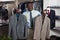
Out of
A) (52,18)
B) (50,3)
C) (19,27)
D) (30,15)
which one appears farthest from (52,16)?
(19,27)

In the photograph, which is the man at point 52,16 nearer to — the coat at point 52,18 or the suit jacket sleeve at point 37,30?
the coat at point 52,18

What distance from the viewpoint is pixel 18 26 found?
481cm

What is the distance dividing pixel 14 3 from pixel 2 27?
0.82 metres

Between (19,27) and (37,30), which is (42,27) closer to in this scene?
(37,30)

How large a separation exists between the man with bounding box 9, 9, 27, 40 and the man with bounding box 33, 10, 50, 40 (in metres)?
0.32

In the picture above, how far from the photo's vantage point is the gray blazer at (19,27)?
188 inches

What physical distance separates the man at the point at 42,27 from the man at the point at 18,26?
0.32 metres

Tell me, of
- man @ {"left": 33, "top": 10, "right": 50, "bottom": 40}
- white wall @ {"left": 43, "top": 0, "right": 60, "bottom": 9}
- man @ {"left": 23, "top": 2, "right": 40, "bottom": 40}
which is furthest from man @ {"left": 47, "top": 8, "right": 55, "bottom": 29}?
man @ {"left": 33, "top": 10, "right": 50, "bottom": 40}

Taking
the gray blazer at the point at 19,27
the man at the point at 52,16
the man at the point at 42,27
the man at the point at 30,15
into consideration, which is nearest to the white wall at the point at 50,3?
the man at the point at 52,16

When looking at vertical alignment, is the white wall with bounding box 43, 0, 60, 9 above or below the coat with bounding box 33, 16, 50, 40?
above

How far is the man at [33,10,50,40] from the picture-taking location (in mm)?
4770

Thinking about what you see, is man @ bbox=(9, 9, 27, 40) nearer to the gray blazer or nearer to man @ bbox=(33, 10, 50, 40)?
the gray blazer

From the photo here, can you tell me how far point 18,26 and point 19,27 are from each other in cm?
4

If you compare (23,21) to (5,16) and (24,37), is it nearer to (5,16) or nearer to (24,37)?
(24,37)
